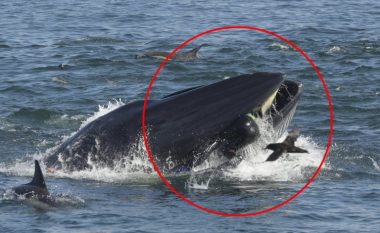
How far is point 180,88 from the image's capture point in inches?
1334

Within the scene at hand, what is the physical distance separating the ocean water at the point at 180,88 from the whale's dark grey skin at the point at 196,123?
1.48 feet

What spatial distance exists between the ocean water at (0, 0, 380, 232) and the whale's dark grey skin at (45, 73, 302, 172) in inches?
17.8

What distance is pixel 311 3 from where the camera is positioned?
212 ft

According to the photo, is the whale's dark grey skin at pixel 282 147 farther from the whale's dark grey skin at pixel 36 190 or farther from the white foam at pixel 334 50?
the white foam at pixel 334 50

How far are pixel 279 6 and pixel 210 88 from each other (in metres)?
47.4

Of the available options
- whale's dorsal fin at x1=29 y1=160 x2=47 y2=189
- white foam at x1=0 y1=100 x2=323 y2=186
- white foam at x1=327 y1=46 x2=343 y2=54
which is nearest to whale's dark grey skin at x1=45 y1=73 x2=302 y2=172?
white foam at x1=0 y1=100 x2=323 y2=186

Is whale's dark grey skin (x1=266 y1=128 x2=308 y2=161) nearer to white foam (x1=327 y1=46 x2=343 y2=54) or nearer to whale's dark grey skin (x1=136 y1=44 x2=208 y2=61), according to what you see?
whale's dark grey skin (x1=136 y1=44 x2=208 y2=61)

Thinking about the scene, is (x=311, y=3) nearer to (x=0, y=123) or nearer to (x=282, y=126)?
(x=0, y=123)

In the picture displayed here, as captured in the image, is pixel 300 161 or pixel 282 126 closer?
pixel 282 126

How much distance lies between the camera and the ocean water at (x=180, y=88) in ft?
54.9

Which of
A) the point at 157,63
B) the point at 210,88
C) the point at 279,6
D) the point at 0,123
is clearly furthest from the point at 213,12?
the point at 210,88

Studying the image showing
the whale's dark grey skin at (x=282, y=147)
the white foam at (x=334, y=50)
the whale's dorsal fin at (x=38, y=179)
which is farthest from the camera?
the white foam at (x=334, y=50)

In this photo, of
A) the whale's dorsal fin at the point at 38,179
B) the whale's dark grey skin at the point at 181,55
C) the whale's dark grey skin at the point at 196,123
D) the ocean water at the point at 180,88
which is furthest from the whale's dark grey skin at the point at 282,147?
the whale's dark grey skin at the point at 181,55

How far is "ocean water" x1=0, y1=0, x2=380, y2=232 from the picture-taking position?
16719 millimetres
